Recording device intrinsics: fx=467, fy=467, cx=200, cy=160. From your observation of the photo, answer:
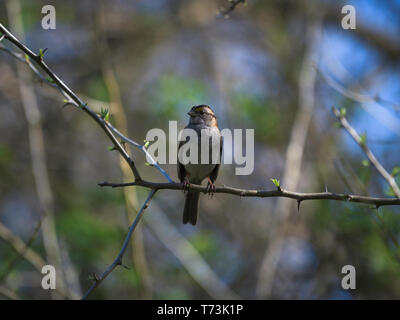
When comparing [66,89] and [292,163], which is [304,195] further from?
[292,163]

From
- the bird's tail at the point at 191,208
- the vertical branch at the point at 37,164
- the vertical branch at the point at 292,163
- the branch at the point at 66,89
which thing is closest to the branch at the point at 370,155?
the branch at the point at 66,89

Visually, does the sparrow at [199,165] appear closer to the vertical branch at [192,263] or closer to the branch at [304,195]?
the vertical branch at [192,263]

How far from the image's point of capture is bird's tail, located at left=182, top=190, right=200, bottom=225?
17.5ft

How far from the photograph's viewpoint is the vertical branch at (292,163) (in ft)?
18.2

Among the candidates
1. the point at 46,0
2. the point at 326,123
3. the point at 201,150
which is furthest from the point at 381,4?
the point at 46,0

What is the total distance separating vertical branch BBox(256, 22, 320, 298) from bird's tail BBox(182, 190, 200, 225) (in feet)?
3.30

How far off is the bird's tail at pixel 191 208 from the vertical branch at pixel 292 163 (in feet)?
3.30

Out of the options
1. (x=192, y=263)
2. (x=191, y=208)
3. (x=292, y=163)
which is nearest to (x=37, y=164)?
(x=191, y=208)

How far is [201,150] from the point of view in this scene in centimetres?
543

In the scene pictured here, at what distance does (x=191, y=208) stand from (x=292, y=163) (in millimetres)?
1507

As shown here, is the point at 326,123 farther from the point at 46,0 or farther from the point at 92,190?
the point at 46,0

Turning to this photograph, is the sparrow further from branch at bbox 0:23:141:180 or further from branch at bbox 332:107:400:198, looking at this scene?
branch at bbox 0:23:141:180

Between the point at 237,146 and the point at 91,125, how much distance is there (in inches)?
108

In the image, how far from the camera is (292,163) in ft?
19.7
